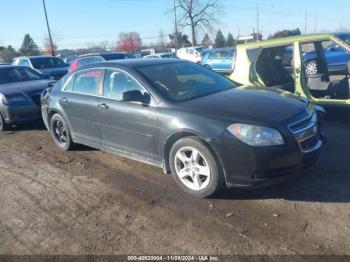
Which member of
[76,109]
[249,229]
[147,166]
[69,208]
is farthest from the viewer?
[76,109]

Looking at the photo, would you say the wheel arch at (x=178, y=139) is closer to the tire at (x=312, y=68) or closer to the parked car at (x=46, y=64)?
the tire at (x=312, y=68)

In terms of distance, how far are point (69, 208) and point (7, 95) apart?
16.4 feet

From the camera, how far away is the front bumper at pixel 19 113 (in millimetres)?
8156

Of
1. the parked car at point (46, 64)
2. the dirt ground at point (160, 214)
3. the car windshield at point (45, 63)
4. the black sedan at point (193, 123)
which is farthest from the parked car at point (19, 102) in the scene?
the car windshield at point (45, 63)

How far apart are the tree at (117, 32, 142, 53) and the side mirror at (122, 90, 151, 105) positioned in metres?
78.7

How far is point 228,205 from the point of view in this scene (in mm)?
4020

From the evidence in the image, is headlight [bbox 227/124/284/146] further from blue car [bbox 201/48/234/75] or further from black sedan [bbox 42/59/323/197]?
blue car [bbox 201/48/234/75]

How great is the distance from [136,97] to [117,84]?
2.32 ft

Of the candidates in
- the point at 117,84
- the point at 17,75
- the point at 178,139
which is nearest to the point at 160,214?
the point at 178,139

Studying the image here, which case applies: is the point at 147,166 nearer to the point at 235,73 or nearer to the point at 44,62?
the point at 235,73

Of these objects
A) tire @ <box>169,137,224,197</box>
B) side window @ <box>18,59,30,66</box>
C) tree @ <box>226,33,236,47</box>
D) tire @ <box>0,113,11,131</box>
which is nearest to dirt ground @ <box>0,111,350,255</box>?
tire @ <box>169,137,224,197</box>

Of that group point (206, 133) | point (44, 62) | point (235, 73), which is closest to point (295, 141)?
point (206, 133)

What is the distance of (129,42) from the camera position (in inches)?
3275

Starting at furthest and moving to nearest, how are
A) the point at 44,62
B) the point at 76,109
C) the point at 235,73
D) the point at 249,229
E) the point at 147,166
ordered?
1. the point at 44,62
2. the point at 235,73
3. the point at 76,109
4. the point at 147,166
5. the point at 249,229
